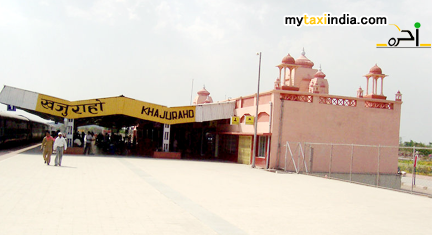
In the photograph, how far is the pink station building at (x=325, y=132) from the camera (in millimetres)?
24297

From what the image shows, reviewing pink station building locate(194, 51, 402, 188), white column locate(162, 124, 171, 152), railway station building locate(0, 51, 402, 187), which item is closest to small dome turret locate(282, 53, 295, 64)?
railway station building locate(0, 51, 402, 187)

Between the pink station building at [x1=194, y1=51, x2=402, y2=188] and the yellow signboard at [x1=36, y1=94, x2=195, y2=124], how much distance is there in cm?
482

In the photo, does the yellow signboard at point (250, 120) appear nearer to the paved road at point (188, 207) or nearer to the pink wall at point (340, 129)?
the pink wall at point (340, 129)

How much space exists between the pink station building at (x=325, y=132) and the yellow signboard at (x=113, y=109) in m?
4.82

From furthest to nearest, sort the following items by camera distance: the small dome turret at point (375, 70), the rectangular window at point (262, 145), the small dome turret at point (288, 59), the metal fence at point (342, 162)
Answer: the small dome turret at point (288, 59) < the small dome turret at point (375, 70) < the rectangular window at point (262, 145) < the metal fence at point (342, 162)

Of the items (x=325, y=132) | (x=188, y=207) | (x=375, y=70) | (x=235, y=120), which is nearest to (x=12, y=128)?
(x=235, y=120)

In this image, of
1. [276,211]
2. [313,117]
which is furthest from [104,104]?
[276,211]

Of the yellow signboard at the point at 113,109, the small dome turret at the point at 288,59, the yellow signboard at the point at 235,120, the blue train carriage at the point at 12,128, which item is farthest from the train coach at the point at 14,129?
the small dome turret at the point at 288,59

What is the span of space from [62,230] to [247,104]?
21738mm

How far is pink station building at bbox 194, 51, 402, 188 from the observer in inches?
957

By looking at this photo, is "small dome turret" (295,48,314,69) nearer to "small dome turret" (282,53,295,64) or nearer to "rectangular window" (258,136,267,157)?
"small dome turret" (282,53,295,64)

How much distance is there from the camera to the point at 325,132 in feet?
82.1

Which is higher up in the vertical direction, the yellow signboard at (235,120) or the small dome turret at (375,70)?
the small dome turret at (375,70)

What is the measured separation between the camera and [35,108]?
26469 mm
